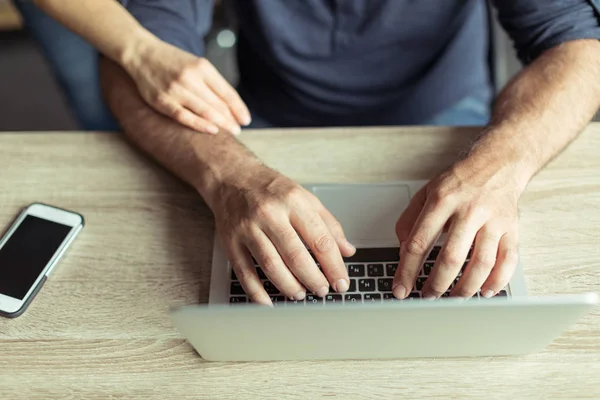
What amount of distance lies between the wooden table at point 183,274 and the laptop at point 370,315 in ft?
0.09

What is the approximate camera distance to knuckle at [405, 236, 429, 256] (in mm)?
675

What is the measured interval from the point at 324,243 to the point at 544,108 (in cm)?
40

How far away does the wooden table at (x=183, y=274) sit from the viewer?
663 mm

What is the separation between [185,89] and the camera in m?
0.85

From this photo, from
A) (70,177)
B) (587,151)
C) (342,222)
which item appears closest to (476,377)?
(342,222)

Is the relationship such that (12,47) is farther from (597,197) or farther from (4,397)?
(597,197)

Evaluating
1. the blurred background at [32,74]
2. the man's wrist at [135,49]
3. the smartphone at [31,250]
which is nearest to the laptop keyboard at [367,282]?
the smartphone at [31,250]

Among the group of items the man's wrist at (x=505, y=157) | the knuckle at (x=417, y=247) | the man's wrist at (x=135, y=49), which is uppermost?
the man's wrist at (x=135, y=49)

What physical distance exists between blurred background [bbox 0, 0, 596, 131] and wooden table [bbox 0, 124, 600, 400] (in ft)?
3.76

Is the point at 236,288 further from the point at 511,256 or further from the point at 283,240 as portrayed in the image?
the point at 511,256

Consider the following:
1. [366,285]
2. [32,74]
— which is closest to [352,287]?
[366,285]

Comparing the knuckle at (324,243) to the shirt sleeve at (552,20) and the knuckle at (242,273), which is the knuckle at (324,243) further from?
the shirt sleeve at (552,20)

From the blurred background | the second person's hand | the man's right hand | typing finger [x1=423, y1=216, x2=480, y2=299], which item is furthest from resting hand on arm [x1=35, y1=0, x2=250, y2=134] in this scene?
the blurred background

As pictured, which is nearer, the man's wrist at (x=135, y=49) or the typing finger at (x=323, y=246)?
the typing finger at (x=323, y=246)
